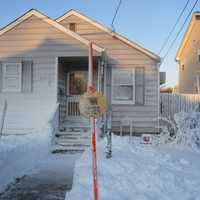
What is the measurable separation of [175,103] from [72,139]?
19.4ft

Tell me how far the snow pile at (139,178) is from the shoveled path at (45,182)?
1.59 ft

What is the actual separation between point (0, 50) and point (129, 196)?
33.5ft

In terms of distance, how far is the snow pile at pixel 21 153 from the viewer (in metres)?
8.19

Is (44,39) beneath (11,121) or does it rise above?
above

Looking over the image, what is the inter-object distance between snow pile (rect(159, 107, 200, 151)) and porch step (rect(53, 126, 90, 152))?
2.79 m

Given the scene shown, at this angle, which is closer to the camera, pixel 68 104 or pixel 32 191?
pixel 32 191

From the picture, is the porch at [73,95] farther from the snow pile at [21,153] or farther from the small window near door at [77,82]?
the snow pile at [21,153]

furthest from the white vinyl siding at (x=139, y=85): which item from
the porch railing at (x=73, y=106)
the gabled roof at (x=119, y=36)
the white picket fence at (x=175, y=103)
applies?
the porch railing at (x=73, y=106)

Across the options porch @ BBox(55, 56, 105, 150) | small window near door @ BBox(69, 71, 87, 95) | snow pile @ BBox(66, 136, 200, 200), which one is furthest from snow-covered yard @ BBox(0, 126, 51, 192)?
small window near door @ BBox(69, 71, 87, 95)

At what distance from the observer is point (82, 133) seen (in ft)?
43.5

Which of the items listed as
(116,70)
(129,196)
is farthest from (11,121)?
(129,196)

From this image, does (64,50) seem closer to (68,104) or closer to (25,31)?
(25,31)

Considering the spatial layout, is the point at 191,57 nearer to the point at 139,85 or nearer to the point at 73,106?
the point at 139,85

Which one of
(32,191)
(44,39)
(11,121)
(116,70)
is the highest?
(44,39)
